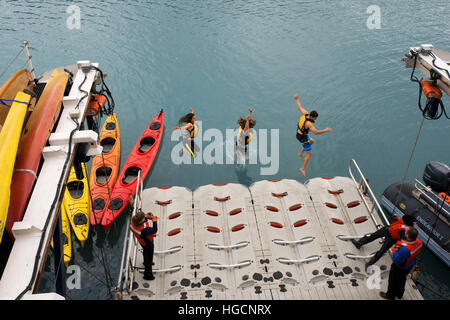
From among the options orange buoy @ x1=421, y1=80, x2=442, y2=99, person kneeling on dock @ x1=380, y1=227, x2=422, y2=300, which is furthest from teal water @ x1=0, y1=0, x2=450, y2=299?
orange buoy @ x1=421, y1=80, x2=442, y2=99

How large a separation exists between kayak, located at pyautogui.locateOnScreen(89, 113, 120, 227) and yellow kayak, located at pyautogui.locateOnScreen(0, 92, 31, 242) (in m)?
3.03

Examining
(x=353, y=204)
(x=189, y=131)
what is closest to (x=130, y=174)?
(x=189, y=131)

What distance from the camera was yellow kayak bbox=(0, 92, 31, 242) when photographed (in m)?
4.39

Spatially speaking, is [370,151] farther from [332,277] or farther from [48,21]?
[48,21]

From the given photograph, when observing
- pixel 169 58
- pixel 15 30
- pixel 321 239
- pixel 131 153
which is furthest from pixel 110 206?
pixel 15 30

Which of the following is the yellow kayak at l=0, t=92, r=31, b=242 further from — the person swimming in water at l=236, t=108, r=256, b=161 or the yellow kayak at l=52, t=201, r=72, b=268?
the person swimming in water at l=236, t=108, r=256, b=161

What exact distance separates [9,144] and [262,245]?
504 centimetres

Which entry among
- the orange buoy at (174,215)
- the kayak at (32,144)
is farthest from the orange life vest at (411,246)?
the kayak at (32,144)

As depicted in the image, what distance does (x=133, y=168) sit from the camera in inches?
425

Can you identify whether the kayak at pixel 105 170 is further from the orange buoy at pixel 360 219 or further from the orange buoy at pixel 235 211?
the orange buoy at pixel 360 219

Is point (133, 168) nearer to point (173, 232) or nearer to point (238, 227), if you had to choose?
point (173, 232)

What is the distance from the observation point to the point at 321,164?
11.9 metres

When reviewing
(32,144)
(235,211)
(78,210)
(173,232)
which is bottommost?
(78,210)

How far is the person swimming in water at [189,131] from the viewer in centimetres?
1012
